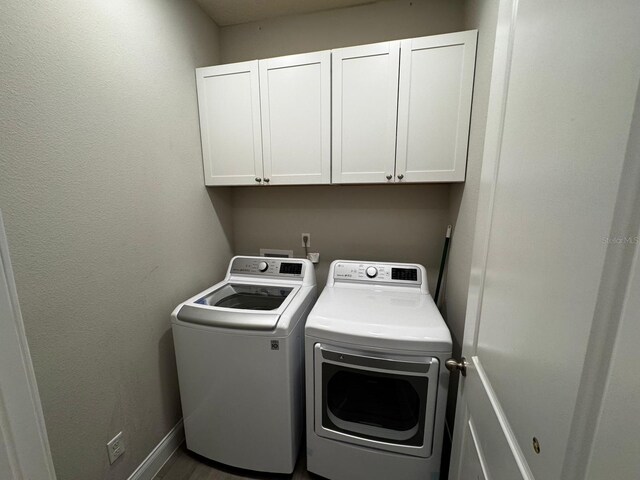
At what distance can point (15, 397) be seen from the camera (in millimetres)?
521

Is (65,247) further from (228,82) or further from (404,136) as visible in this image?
(404,136)

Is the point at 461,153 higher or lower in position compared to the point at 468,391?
higher

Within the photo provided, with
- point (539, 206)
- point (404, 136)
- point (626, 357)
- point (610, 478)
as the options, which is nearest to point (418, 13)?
point (404, 136)

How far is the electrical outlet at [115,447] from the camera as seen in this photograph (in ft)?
3.90

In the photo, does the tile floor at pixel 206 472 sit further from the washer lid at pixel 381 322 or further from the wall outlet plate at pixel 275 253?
the wall outlet plate at pixel 275 253

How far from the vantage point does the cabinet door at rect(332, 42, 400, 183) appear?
4.61 ft

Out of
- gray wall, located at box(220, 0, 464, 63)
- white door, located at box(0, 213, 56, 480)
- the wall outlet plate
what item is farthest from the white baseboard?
gray wall, located at box(220, 0, 464, 63)

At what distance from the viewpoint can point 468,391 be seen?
0.87 m

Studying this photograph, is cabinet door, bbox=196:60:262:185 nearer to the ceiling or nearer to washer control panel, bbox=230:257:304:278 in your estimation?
the ceiling

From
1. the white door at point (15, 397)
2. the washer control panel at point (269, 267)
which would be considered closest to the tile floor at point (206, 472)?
the washer control panel at point (269, 267)

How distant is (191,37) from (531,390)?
2.26 metres

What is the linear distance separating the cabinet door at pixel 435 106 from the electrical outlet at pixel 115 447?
1968 mm

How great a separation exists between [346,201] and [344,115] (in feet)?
1.98

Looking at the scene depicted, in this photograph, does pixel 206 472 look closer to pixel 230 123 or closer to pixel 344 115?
pixel 230 123
